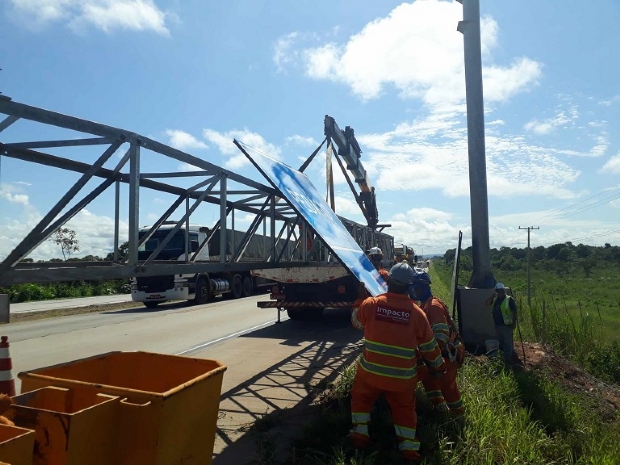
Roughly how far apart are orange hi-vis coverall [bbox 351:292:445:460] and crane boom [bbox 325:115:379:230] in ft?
27.9

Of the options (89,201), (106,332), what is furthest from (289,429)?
(106,332)

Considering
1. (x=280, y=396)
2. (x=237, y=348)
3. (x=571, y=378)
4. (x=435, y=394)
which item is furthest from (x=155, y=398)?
(x=571, y=378)

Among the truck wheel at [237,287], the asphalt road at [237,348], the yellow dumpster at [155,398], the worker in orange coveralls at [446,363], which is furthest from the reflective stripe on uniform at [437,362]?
the truck wheel at [237,287]

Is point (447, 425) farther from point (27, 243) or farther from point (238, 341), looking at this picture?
point (238, 341)

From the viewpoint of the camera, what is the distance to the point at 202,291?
1948 centimetres

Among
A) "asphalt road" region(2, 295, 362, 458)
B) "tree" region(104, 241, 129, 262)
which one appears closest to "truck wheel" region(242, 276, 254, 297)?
"asphalt road" region(2, 295, 362, 458)

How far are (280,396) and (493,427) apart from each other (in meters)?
2.65

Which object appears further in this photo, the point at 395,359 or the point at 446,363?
the point at 446,363

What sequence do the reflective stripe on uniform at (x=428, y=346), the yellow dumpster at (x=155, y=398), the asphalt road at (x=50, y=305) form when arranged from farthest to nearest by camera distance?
1. the asphalt road at (x=50, y=305)
2. the reflective stripe on uniform at (x=428, y=346)
3. the yellow dumpster at (x=155, y=398)

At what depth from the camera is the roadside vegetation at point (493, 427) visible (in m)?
4.30

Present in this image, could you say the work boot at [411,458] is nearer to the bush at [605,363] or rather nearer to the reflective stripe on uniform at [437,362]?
the reflective stripe on uniform at [437,362]

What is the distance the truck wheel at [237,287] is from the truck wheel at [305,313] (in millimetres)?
9018

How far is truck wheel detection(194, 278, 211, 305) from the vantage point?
1916 centimetres

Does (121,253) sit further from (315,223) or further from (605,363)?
(605,363)
